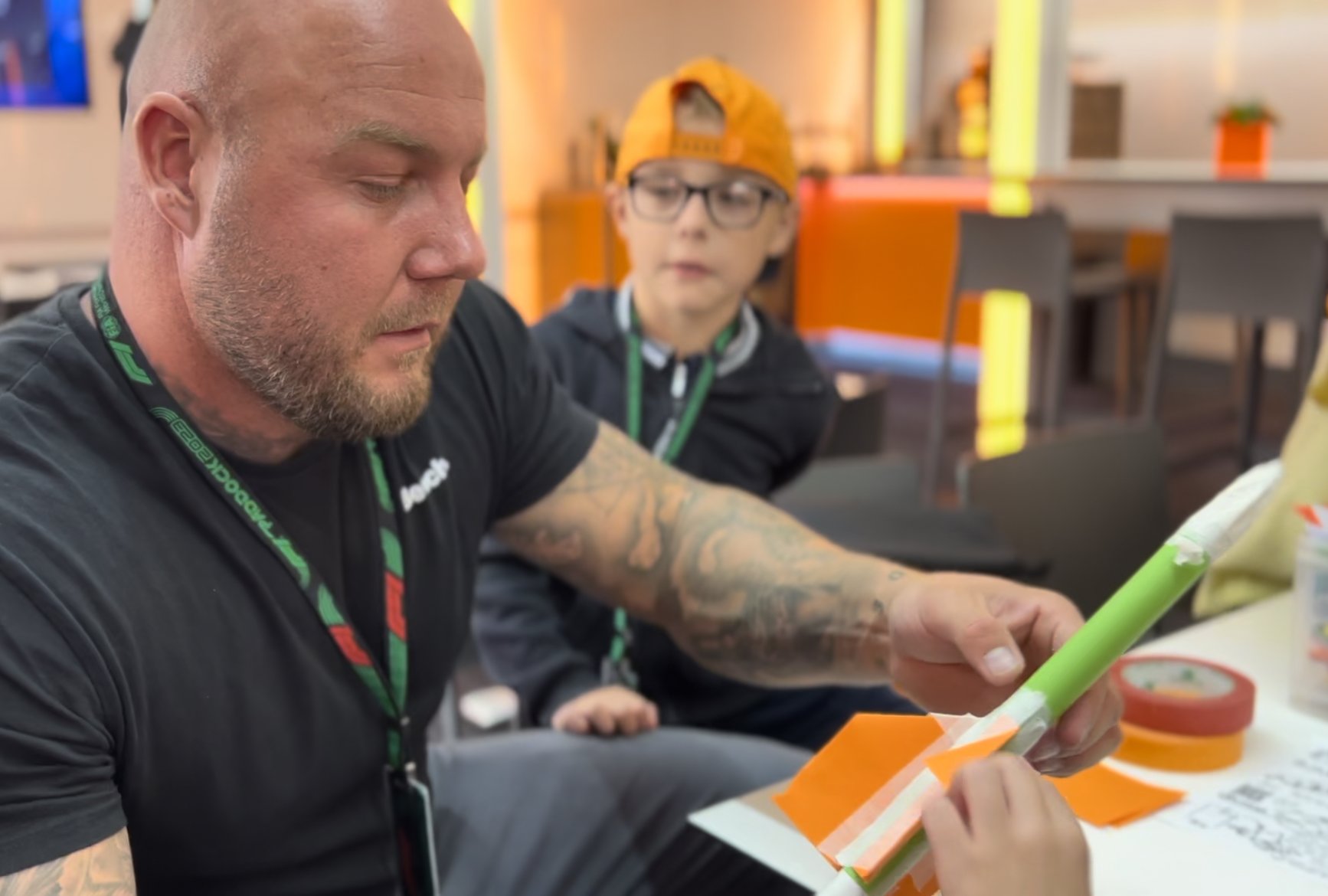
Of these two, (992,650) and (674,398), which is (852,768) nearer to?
(992,650)

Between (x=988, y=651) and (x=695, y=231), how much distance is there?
40.8 inches

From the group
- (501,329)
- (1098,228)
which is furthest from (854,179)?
(501,329)

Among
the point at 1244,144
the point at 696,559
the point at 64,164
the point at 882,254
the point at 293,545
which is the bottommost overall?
the point at 696,559

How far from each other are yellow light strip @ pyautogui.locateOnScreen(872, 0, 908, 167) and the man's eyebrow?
7309mm

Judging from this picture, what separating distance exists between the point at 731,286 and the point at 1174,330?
18.2 feet

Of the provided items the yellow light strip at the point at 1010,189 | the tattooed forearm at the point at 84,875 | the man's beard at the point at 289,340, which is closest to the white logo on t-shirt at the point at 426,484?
the man's beard at the point at 289,340

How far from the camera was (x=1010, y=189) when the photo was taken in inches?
221

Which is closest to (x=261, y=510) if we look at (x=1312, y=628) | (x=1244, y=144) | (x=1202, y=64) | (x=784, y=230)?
(x=1312, y=628)

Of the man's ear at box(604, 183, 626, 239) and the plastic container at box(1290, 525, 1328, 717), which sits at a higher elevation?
the man's ear at box(604, 183, 626, 239)

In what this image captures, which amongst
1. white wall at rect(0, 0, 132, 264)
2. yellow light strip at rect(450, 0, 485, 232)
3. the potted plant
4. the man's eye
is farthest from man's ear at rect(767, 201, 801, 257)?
the potted plant

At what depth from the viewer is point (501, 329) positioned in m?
1.39

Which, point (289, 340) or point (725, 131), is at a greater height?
point (725, 131)

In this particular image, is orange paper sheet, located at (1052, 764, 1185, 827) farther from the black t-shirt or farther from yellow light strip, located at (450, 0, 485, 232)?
yellow light strip, located at (450, 0, 485, 232)

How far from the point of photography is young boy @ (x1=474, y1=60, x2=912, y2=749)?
69.1 inches
